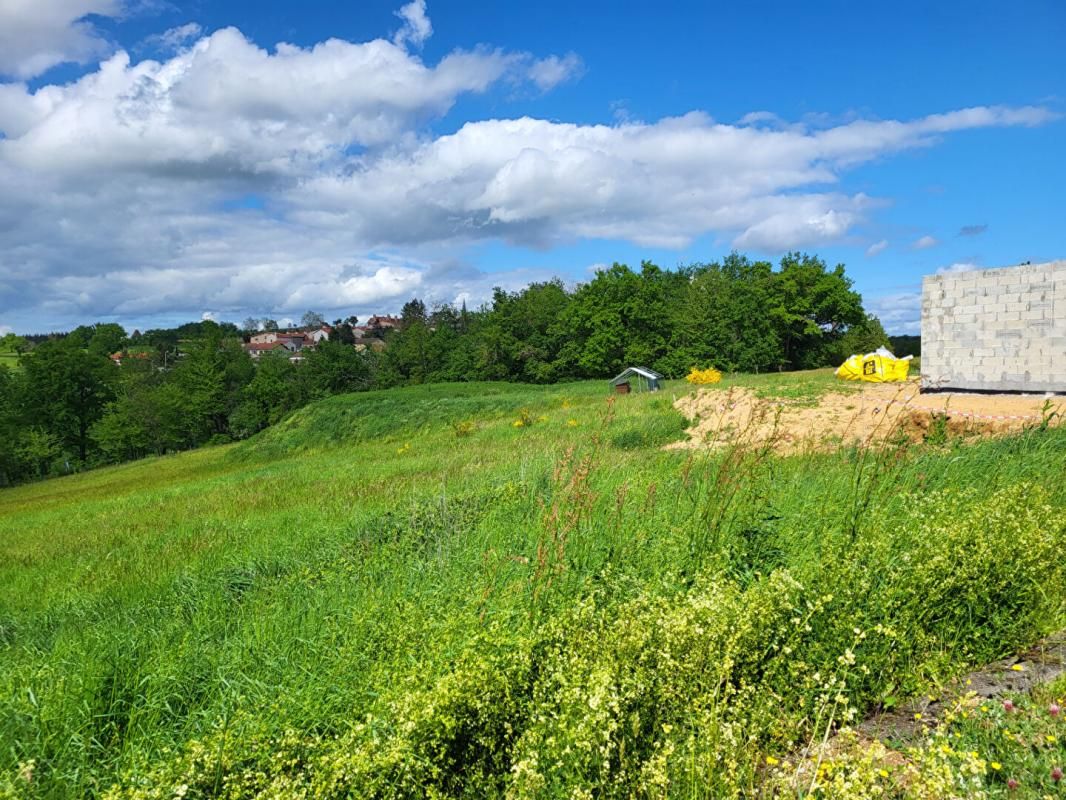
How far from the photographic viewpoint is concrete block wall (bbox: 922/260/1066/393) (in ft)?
56.9

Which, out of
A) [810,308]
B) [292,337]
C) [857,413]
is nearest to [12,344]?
[292,337]

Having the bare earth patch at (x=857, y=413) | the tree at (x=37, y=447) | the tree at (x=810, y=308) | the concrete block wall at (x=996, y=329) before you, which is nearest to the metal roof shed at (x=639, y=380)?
the bare earth patch at (x=857, y=413)

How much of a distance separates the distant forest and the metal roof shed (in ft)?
67.9

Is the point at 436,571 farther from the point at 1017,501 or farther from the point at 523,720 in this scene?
the point at 1017,501

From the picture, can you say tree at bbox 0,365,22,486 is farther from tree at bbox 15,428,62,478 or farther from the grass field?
the grass field

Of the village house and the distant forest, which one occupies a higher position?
the village house

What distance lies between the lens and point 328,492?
37.3 feet

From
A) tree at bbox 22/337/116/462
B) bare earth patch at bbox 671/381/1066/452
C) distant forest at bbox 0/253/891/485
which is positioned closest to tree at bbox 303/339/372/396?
distant forest at bbox 0/253/891/485

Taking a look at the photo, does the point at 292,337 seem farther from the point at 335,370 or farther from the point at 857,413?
the point at 857,413

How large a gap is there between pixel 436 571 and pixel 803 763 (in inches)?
105

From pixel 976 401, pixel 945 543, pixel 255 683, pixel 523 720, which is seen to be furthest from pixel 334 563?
pixel 976 401

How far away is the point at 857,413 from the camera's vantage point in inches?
458

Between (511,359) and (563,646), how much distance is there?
66.7 m

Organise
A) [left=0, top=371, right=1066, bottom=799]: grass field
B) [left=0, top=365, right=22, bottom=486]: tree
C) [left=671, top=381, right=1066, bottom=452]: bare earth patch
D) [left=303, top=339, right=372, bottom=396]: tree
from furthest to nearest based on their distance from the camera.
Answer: [left=303, top=339, right=372, bottom=396]: tree < [left=0, top=365, right=22, bottom=486]: tree < [left=671, top=381, right=1066, bottom=452]: bare earth patch < [left=0, top=371, right=1066, bottom=799]: grass field
